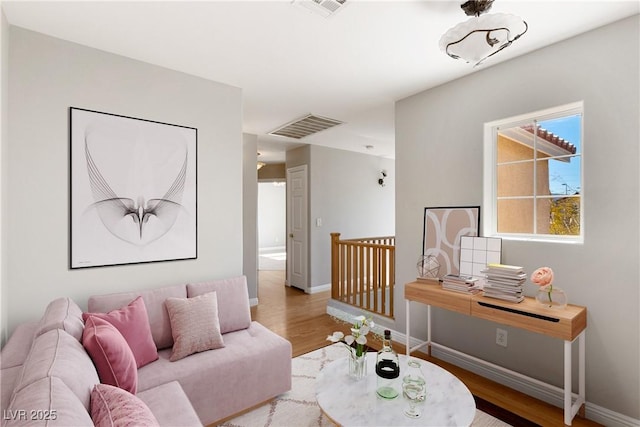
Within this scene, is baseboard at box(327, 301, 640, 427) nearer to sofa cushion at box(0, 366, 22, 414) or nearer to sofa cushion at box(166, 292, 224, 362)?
sofa cushion at box(166, 292, 224, 362)

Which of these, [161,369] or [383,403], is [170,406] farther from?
[383,403]

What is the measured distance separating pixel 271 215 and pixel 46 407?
9698mm

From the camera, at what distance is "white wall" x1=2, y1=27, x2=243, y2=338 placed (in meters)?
2.04

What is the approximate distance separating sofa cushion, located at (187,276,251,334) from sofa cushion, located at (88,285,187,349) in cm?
24

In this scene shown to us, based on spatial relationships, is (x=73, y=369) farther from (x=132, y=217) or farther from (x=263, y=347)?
(x=132, y=217)

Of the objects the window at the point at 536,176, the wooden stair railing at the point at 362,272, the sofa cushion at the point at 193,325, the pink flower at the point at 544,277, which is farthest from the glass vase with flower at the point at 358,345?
the wooden stair railing at the point at 362,272

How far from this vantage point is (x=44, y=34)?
2121 mm

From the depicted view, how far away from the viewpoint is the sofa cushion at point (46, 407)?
81 centimetres

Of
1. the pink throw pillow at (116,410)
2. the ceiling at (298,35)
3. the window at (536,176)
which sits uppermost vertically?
the ceiling at (298,35)

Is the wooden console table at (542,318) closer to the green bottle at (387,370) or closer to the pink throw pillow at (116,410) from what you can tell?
the green bottle at (387,370)

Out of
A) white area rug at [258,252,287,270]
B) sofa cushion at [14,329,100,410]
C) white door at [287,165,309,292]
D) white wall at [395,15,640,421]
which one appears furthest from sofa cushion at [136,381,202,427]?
white area rug at [258,252,287,270]

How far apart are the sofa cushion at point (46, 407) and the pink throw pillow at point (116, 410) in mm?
101

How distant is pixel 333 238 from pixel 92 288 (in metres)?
2.87

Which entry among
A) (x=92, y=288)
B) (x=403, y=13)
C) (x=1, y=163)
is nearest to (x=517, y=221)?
(x=403, y=13)
